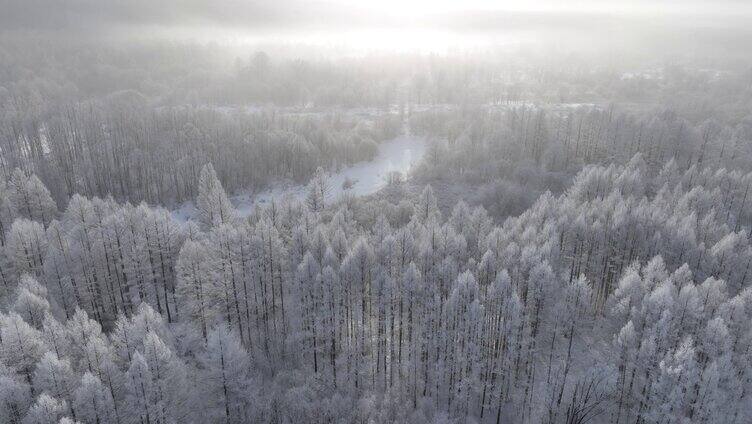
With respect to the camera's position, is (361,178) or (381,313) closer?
(381,313)

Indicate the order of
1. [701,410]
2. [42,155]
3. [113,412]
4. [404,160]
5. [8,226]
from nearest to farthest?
1. [113,412]
2. [701,410]
3. [8,226]
4. [42,155]
5. [404,160]

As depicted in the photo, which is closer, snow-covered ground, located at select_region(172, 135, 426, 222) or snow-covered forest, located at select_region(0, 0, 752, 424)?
snow-covered forest, located at select_region(0, 0, 752, 424)

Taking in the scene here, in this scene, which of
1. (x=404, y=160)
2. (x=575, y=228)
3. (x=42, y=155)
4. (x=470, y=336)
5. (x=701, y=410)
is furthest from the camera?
(x=404, y=160)

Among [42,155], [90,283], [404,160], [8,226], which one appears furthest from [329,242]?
[42,155]

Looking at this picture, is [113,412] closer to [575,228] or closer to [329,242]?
[329,242]

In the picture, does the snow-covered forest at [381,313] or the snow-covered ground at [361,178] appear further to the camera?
the snow-covered ground at [361,178]

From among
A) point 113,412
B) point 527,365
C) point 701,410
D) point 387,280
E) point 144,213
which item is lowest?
point 527,365

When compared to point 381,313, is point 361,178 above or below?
below

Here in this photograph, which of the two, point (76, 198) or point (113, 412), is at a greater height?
point (76, 198)
